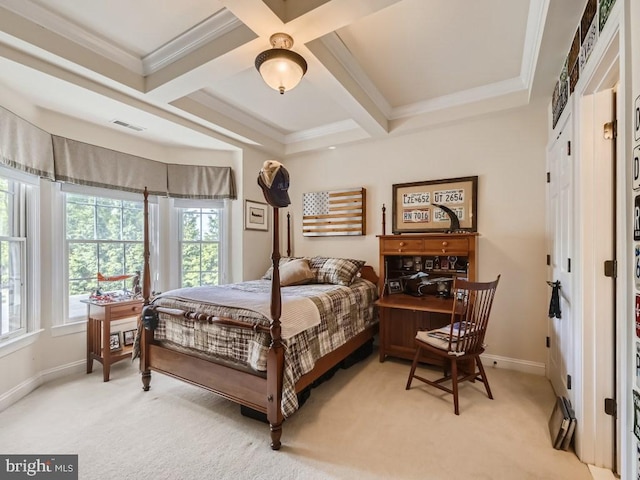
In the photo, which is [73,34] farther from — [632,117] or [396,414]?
[396,414]

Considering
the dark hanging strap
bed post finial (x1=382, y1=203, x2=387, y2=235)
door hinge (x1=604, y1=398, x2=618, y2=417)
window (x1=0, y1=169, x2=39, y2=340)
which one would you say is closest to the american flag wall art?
bed post finial (x1=382, y1=203, x2=387, y2=235)

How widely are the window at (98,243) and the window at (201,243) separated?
48cm

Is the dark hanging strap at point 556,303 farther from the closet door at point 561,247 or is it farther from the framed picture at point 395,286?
the framed picture at point 395,286

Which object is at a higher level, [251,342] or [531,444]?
[251,342]

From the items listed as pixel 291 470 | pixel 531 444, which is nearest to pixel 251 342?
pixel 291 470

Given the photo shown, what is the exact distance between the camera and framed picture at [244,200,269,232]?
151 inches

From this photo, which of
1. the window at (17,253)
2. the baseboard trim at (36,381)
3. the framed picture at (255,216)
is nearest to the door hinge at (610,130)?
the framed picture at (255,216)

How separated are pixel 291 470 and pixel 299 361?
0.58 m

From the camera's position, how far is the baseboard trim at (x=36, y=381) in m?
2.25

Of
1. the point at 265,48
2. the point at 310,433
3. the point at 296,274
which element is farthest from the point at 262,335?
the point at 265,48

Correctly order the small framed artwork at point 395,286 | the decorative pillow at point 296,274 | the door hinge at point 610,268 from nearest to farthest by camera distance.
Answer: the door hinge at point 610,268
the decorative pillow at point 296,274
the small framed artwork at point 395,286

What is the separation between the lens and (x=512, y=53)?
2285mm

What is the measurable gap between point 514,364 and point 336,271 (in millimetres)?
1936

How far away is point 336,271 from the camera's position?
3139mm
